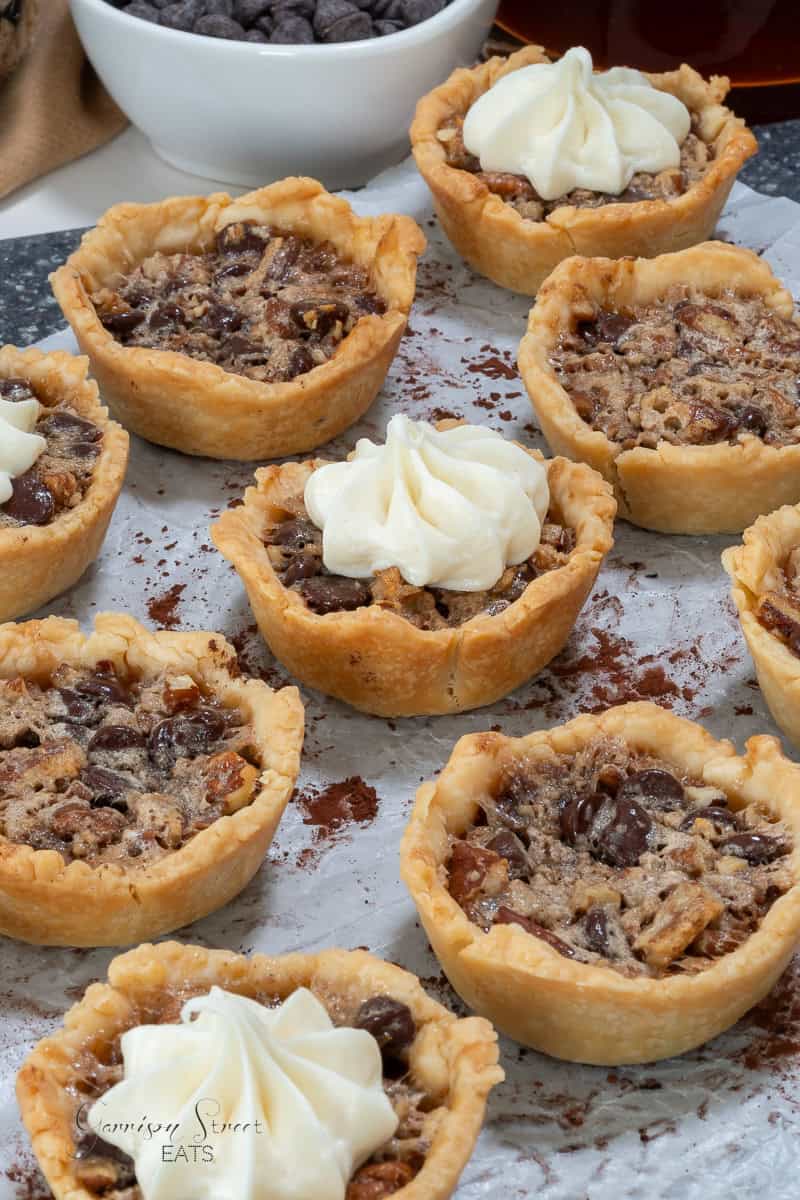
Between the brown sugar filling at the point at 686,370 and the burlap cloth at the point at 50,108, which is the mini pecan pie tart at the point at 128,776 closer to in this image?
the brown sugar filling at the point at 686,370

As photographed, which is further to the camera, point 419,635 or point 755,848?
point 419,635

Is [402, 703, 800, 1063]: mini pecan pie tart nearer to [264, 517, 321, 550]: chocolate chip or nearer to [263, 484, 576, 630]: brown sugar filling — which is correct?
[263, 484, 576, 630]: brown sugar filling

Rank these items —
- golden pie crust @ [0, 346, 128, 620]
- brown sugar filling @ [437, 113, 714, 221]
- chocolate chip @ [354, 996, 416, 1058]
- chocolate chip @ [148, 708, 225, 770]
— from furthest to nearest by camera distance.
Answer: brown sugar filling @ [437, 113, 714, 221] → golden pie crust @ [0, 346, 128, 620] → chocolate chip @ [148, 708, 225, 770] → chocolate chip @ [354, 996, 416, 1058]

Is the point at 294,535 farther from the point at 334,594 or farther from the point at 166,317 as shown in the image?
the point at 166,317

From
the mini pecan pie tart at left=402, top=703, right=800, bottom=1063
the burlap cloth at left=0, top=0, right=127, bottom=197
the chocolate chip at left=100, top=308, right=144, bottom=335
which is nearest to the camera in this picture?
the mini pecan pie tart at left=402, top=703, right=800, bottom=1063

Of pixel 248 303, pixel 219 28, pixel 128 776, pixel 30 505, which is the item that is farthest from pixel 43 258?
pixel 128 776

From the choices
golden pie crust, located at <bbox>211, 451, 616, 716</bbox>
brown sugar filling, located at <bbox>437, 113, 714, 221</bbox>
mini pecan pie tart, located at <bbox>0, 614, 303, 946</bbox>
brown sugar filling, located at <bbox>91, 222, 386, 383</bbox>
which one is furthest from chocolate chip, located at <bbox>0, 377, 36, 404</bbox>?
brown sugar filling, located at <bbox>437, 113, 714, 221</bbox>

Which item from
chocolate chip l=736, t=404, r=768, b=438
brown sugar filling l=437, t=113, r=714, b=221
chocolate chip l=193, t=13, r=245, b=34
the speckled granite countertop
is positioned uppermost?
chocolate chip l=193, t=13, r=245, b=34
